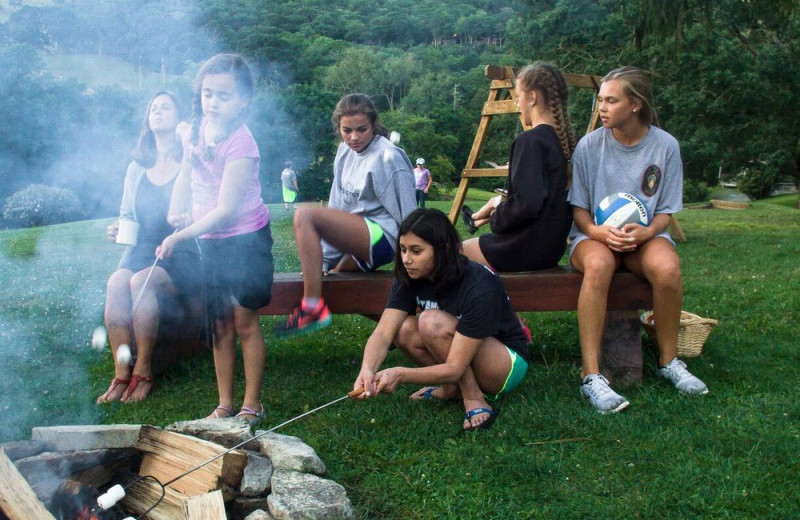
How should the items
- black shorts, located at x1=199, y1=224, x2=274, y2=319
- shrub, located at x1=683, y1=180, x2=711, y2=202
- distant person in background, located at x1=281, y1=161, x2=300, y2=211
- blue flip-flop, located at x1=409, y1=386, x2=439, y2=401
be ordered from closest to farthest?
black shorts, located at x1=199, y1=224, x2=274, y2=319 → blue flip-flop, located at x1=409, y1=386, x2=439, y2=401 → distant person in background, located at x1=281, y1=161, x2=300, y2=211 → shrub, located at x1=683, y1=180, x2=711, y2=202

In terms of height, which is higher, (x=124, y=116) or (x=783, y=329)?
(x=124, y=116)

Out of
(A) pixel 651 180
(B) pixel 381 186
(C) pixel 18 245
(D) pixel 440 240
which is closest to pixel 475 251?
(B) pixel 381 186

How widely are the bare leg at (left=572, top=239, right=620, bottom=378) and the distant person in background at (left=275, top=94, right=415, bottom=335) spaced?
92cm

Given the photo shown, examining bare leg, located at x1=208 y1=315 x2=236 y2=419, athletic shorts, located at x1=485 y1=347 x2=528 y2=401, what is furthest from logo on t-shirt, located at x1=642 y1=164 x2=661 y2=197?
bare leg, located at x1=208 y1=315 x2=236 y2=419

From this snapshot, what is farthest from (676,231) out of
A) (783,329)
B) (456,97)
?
(456,97)

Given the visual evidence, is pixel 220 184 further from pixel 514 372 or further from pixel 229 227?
pixel 514 372

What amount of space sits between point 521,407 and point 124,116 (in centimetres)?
263

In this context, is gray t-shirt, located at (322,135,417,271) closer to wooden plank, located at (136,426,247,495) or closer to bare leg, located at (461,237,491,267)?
bare leg, located at (461,237,491,267)

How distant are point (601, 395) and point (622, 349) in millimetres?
460

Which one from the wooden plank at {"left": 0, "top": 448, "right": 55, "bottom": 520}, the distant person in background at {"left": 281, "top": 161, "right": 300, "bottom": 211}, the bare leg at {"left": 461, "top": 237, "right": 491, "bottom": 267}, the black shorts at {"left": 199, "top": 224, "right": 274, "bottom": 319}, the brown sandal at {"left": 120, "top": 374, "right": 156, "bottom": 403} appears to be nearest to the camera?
the wooden plank at {"left": 0, "top": 448, "right": 55, "bottom": 520}

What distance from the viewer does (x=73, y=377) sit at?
3963 mm

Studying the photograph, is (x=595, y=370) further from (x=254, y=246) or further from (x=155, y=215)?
(x=155, y=215)

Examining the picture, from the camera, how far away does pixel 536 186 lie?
346 centimetres

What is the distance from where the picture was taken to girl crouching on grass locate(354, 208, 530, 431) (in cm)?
300
